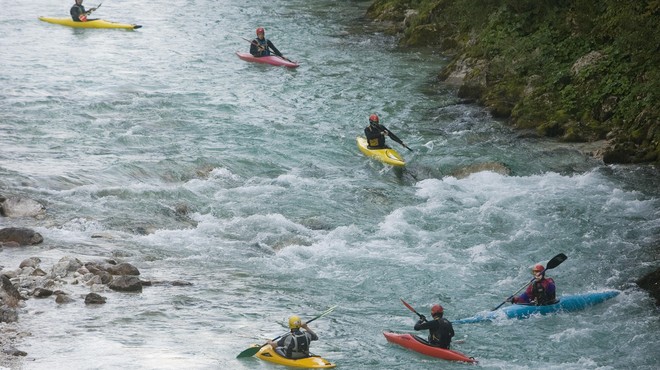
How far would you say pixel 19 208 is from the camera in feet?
55.5

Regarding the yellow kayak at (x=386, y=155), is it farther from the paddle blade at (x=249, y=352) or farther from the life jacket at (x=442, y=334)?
the paddle blade at (x=249, y=352)

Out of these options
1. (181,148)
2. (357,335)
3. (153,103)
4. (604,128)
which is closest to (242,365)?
(357,335)

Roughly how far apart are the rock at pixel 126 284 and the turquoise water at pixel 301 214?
0.51 feet

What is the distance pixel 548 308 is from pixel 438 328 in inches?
87.4

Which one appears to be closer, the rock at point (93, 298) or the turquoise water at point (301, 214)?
the turquoise water at point (301, 214)

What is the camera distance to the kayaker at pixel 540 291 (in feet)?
47.2

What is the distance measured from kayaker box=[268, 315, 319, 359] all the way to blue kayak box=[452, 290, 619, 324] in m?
2.51

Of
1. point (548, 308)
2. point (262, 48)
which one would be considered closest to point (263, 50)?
point (262, 48)

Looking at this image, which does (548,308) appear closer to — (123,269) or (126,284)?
(126,284)

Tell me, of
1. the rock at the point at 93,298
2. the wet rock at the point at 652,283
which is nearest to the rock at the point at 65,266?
the rock at the point at 93,298

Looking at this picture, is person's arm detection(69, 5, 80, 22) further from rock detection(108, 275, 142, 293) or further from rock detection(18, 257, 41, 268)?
rock detection(108, 275, 142, 293)

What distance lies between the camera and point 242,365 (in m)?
12.5

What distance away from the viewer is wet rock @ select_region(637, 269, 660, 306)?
14.6 metres

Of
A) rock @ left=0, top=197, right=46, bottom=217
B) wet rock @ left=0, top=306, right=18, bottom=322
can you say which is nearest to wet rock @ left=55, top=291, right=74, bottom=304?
wet rock @ left=0, top=306, right=18, bottom=322
